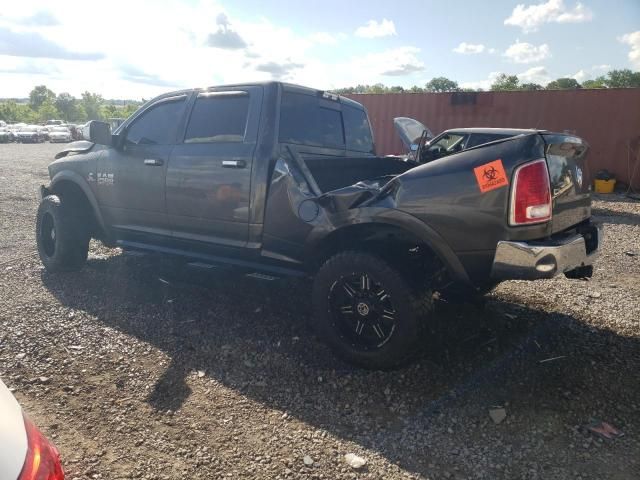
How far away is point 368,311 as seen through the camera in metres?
3.06

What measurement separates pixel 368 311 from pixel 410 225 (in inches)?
25.5

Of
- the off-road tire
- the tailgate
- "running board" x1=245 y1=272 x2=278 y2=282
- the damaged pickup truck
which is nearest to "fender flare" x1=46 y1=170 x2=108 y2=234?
the damaged pickup truck

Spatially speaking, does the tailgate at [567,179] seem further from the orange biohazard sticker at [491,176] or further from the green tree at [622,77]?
the green tree at [622,77]

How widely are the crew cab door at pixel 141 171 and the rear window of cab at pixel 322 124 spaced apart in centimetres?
105

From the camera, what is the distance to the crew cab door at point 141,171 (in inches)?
165

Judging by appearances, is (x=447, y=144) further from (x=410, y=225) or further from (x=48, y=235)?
(x=48, y=235)

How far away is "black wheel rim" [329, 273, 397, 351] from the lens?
9.84 feet

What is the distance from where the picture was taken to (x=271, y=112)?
3645mm

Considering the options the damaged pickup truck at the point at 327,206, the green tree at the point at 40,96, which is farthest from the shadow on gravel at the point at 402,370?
the green tree at the point at 40,96

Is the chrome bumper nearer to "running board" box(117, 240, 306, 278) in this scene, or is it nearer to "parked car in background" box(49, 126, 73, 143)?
"running board" box(117, 240, 306, 278)

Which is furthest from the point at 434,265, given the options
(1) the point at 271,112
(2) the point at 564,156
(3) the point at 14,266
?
(3) the point at 14,266

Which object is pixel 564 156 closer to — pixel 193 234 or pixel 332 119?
pixel 332 119

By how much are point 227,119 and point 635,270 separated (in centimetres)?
479

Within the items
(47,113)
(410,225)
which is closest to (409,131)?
(410,225)
